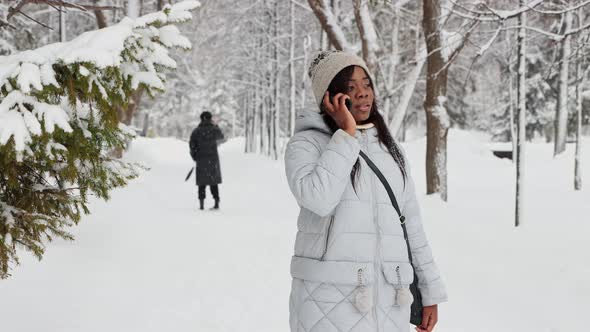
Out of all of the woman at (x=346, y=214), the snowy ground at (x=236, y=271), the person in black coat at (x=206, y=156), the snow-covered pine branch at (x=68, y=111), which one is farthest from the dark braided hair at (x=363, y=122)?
the person in black coat at (x=206, y=156)

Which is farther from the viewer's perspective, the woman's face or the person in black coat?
the person in black coat

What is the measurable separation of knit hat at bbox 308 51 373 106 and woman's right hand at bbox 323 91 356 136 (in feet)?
0.22

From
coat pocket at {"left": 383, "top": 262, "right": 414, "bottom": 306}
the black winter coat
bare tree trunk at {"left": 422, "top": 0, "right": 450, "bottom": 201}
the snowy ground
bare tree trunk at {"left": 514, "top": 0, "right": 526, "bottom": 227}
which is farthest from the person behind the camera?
the black winter coat

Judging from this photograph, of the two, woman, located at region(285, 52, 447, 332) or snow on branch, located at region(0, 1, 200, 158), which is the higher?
snow on branch, located at region(0, 1, 200, 158)

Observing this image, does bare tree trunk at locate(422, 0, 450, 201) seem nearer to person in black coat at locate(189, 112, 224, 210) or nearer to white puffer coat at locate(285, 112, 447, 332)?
person in black coat at locate(189, 112, 224, 210)

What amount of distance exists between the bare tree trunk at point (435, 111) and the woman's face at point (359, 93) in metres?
10.1

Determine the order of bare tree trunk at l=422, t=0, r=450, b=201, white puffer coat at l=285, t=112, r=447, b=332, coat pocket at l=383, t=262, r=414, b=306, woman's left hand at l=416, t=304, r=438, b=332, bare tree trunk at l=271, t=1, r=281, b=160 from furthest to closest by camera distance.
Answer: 1. bare tree trunk at l=271, t=1, r=281, b=160
2. bare tree trunk at l=422, t=0, r=450, b=201
3. woman's left hand at l=416, t=304, r=438, b=332
4. coat pocket at l=383, t=262, r=414, b=306
5. white puffer coat at l=285, t=112, r=447, b=332

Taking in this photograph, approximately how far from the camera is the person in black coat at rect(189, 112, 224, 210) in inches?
499

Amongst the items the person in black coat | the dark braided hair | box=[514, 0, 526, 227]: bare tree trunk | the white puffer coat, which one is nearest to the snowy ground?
box=[514, 0, 526, 227]: bare tree trunk

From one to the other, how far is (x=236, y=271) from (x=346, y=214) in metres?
4.78

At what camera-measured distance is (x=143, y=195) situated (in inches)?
617

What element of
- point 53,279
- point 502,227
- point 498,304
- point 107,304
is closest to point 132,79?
point 107,304

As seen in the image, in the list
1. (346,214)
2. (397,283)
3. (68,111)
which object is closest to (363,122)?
(346,214)

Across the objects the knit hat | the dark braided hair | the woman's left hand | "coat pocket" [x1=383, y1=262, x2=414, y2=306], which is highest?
the knit hat
